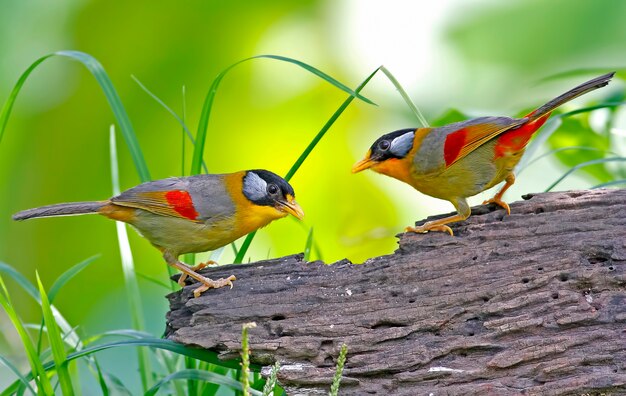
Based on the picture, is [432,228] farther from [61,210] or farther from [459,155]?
[61,210]

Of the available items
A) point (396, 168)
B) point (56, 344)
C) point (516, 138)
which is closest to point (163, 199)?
point (56, 344)

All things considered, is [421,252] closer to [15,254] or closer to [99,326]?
[99,326]

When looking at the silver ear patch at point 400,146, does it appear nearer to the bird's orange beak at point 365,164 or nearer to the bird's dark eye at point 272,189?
the bird's orange beak at point 365,164

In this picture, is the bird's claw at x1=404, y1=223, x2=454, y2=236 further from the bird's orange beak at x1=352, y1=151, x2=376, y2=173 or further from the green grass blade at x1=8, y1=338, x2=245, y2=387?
the green grass blade at x1=8, y1=338, x2=245, y2=387

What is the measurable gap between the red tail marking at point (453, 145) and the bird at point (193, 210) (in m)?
0.82

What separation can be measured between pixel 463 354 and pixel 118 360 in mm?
3306

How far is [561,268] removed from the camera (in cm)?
347

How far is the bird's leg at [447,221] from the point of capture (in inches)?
151

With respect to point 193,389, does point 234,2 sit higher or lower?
higher

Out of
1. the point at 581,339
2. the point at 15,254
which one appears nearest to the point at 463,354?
the point at 581,339

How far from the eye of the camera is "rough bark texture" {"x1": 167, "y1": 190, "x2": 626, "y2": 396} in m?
3.22

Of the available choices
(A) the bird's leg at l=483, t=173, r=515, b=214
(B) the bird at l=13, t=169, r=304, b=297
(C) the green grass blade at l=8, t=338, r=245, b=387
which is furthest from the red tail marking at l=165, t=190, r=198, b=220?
(A) the bird's leg at l=483, t=173, r=515, b=214

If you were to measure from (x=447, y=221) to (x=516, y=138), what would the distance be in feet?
2.11

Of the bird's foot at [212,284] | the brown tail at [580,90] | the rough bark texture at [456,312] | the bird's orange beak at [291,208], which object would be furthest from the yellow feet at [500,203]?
the bird's foot at [212,284]
